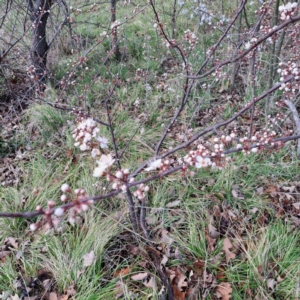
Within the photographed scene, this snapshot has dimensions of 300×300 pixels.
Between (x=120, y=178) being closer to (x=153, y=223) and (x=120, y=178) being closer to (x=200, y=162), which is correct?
(x=200, y=162)

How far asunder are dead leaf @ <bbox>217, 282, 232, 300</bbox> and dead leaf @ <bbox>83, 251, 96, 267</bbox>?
2.92 feet

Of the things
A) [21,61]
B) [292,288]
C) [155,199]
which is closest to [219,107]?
[155,199]

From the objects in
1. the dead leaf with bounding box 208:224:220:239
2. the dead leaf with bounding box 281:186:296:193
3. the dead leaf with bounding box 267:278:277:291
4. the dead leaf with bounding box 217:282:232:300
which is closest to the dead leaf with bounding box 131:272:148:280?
the dead leaf with bounding box 217:282:232:300

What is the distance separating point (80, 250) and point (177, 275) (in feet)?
2.37

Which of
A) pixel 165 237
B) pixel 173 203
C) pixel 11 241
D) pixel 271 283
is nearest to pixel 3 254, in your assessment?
pixel 11 241

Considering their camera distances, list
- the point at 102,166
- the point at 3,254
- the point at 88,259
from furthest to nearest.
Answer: the point at 3,254
the point at 88,259
the point at 102,166

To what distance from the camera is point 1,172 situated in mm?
3082

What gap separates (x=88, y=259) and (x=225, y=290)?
96 centimetres

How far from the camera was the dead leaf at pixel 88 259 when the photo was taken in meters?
1.98

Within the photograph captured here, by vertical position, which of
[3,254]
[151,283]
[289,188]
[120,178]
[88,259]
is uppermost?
[120,178]

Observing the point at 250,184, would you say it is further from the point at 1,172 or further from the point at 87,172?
the point at 1,172

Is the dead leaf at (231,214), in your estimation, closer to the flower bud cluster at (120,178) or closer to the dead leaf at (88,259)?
the dead leaf at (88,259)

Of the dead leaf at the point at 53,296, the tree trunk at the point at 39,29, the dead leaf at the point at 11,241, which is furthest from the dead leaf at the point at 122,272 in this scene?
the tree trunk at the point at 39,29

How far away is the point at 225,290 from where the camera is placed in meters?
1.88
